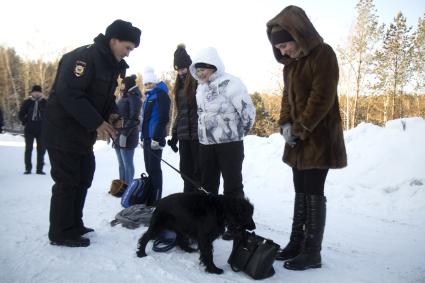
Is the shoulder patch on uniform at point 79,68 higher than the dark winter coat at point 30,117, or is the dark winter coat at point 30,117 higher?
the shoulder patch on uniform at point 79,68

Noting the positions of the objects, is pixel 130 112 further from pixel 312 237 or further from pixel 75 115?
pixel 312 237

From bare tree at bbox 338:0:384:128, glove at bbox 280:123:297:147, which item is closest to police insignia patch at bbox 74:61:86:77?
glove at bbox 280:123:297:147

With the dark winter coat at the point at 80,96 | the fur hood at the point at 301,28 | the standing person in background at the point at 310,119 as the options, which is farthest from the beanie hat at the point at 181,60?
the fur hood at the point at 301,28

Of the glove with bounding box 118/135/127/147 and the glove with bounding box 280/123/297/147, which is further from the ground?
the glove with bounding box 280/123/297/147

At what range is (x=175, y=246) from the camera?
334cm

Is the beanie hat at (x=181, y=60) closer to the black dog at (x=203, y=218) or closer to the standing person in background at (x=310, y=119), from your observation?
the standing person in background at (x=310, y=119)

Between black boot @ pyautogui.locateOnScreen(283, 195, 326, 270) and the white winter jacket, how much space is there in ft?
3.73

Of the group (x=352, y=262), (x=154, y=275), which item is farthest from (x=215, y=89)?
(x=352, y=262)

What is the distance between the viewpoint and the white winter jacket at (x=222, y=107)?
3.62 m

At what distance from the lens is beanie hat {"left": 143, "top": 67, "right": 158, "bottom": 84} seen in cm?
514

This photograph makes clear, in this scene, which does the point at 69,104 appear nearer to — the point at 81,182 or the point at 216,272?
the point at 81,182

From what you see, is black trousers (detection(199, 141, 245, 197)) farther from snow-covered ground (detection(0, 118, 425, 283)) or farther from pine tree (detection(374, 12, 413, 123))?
pine tree (detection(374, 12, 413, 123))

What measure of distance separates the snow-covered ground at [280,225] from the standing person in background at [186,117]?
3.42 ft

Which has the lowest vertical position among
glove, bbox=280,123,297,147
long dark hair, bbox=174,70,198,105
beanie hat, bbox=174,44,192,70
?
glove, bbox=280,123,297,147
